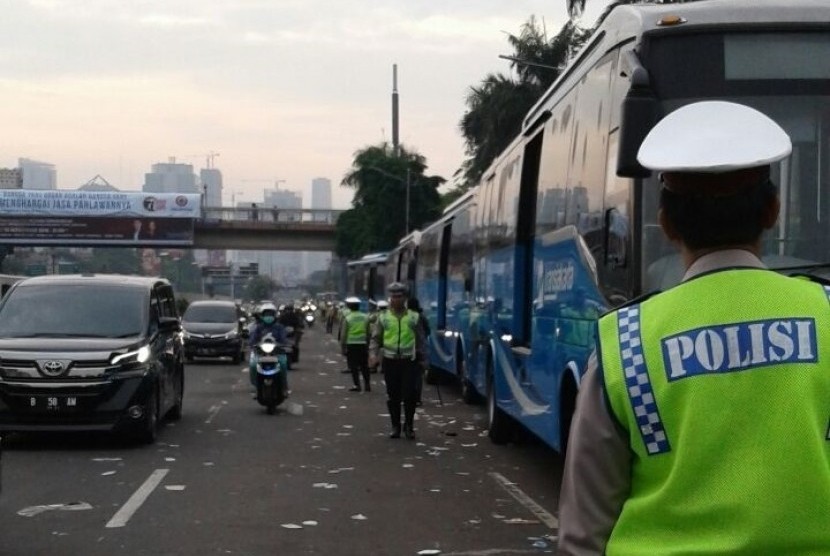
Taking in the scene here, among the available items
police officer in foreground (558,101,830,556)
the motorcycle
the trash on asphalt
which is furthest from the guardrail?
police officer in foreground (558,101,830,556)

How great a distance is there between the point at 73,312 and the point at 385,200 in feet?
204

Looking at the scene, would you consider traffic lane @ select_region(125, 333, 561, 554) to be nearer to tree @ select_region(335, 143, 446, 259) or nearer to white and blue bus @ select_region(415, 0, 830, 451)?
white and blue bus @ select_region(415, 0, 830, 451)

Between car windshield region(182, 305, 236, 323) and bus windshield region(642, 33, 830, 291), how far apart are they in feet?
94.7

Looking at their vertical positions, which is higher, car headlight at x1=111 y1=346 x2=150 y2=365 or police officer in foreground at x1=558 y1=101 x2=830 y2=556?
police officer in foreground at x1=558 y1=101 x2=830 y2=556

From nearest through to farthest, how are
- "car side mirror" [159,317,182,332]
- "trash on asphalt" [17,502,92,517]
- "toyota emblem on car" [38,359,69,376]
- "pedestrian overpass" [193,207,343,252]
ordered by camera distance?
1. "trash on asphalt" [17,502,92,517]
2. "toyota emblem on car" [38,359,69,376]
3. "car side mirror" [159,317,182,332]
4. "pedestrian overpass" [193,207,343,252]

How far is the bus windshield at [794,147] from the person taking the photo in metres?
8.08

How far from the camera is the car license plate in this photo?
48.1 feet

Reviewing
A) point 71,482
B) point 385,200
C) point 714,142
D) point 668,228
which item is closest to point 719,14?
point 668,228

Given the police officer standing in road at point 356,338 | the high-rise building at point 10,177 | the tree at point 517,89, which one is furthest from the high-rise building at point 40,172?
the police officer standing in road at point 356,338

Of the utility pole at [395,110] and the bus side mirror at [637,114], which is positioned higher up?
the utility pole at [395,110]

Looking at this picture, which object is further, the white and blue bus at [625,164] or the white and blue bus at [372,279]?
the white and blue bus at [372,279]

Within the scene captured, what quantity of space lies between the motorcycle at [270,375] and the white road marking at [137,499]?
6757mm

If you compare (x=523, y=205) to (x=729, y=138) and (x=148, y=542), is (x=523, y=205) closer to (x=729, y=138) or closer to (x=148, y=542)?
(x=148, y=542)

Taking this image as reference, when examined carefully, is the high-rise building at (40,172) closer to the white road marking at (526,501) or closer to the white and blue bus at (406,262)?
the white and blue bus at (406,262)
